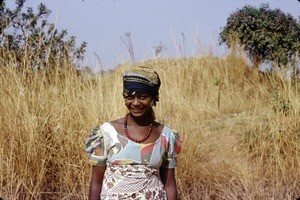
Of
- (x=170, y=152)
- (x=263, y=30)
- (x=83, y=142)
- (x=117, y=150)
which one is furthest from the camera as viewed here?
(x=263, y=30)

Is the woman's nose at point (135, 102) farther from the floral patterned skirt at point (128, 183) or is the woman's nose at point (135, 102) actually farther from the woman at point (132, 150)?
the floral patterned skirt at point (128, 183)

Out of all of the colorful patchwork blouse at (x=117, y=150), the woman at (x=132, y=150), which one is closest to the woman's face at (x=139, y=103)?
the woman at (x=132, y=150)

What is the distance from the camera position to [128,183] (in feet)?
6.28

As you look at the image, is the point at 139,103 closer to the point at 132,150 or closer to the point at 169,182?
the point at 132,150

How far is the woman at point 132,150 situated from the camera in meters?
1.92

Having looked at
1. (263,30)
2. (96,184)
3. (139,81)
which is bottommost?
(96,184)

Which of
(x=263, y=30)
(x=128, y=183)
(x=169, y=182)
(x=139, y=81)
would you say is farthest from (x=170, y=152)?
(x=263, y=30)

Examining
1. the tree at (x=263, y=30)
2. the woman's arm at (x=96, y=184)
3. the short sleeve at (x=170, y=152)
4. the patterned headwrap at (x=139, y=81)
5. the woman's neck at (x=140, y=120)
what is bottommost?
the woman's arm at (x=96, y=184)

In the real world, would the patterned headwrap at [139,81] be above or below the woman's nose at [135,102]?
above

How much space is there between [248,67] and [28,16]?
4.72 metres

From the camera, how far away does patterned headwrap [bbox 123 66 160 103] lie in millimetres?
1921

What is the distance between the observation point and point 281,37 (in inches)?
382

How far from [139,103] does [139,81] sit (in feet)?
0.32

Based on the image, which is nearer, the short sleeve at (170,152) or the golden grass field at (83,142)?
the short sleeve at (170,152)
